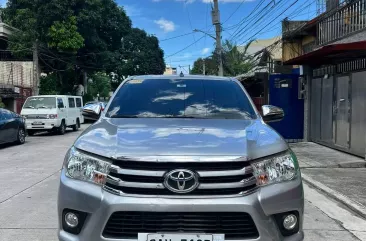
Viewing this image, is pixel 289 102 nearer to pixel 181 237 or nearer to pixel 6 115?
pixel 6 115

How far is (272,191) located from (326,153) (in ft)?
31.1

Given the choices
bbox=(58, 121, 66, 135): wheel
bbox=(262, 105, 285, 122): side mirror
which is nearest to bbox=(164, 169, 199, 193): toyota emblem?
bbox=(262, 105, 285, 122): side mirror

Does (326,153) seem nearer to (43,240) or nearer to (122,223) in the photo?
(43,240)

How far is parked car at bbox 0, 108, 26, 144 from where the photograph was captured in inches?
575

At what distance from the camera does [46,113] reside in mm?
19281

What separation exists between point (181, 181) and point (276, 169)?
31.5 inches

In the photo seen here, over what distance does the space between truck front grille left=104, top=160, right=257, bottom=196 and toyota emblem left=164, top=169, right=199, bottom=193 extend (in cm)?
2

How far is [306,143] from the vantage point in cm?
1436

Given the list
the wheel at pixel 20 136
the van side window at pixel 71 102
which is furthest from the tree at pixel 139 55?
the wheel at pixel 20 136

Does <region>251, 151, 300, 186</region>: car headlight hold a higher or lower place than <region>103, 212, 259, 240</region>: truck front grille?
higher

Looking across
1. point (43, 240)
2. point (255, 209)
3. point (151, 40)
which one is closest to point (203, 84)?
point (255, 209)

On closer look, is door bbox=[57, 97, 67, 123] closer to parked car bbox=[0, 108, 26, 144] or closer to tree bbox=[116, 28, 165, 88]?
parked car bbox=[0, 108, 26, 144]

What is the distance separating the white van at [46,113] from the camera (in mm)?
19297

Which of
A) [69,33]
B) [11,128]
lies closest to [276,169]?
[11,128]
